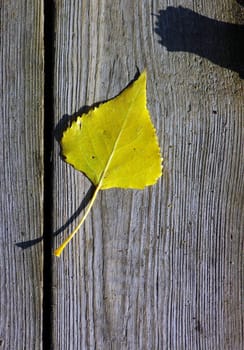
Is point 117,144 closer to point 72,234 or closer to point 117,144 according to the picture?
point 117,144

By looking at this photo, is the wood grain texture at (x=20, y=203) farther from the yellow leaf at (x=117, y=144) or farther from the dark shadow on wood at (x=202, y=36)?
the dark shadow on wood at (x=202, y=36)

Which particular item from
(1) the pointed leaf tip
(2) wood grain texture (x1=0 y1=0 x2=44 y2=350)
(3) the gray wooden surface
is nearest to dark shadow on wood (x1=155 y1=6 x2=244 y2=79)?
(3) the gray wooden surface

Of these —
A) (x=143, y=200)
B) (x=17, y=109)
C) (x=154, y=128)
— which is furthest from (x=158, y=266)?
(x=17, y=109)

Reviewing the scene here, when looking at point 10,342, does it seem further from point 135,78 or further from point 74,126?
point 135,78

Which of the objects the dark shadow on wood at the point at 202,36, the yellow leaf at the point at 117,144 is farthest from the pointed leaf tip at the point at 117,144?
the dark shadow on wood at the point at 202,36

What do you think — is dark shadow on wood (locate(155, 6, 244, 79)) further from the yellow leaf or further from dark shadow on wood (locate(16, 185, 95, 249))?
dark shadow on wood (locate(16, 185, 95, 249))

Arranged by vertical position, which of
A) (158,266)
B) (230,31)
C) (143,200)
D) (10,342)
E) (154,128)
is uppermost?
(230,31)

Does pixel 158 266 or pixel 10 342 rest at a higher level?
pixel 158 266
